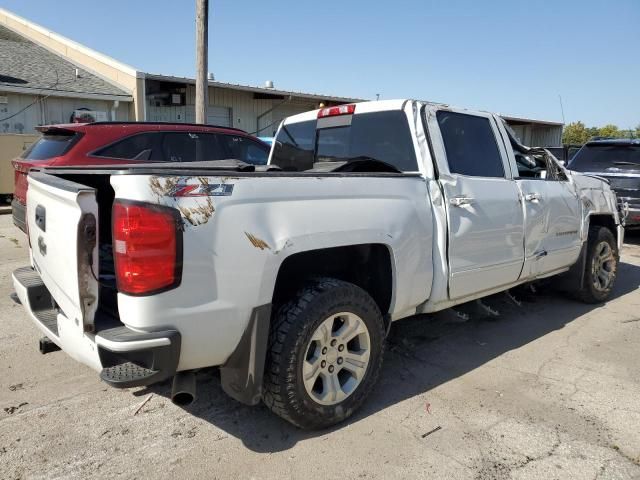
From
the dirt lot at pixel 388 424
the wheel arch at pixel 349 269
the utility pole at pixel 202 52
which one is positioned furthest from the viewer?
the utility pole at pixel 202 52

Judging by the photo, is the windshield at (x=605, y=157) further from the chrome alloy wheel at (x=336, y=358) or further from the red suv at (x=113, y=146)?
the chrome alloy wheel at (x=336, y=358)

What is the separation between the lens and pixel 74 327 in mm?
2566

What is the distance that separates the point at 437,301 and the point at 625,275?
486cm

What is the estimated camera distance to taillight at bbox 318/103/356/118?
14.0ft

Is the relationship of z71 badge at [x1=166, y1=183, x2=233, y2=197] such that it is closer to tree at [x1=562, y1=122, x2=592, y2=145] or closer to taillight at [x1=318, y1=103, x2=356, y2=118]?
taillight at [x1=318, y1=103, x2=356, y2=118]

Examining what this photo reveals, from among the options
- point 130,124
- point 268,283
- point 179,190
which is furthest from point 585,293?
point 130,124

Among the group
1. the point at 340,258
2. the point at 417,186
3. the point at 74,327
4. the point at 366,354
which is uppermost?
the point at 417,186

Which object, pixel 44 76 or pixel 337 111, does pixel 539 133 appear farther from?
pixel 337 111

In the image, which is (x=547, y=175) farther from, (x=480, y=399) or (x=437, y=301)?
(x=480, y=399)

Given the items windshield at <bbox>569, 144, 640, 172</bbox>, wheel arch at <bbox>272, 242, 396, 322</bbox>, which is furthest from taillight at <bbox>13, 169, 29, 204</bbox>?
windshield at <bbox>569, 144, 640, 172</bbox>

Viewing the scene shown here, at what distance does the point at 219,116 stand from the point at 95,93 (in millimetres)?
4313

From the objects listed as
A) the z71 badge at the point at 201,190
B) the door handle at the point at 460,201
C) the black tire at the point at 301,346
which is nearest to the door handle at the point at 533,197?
the door handle at the point at 460,201

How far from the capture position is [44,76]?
15.8 metres

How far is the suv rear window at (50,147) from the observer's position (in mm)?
7066
